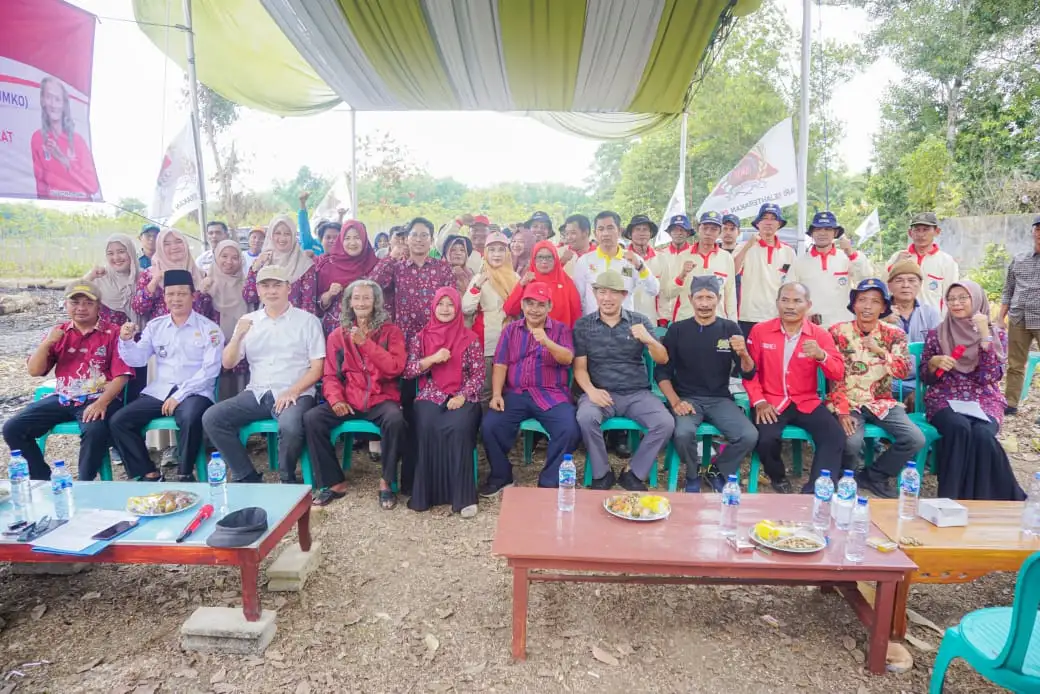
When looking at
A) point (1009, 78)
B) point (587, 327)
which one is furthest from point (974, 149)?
point (587, 327)

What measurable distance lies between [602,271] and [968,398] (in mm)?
2755

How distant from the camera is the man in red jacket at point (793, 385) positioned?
4.12m

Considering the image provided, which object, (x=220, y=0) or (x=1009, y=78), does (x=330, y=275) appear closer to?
(x=220, y=0)

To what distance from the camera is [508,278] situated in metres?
4.96

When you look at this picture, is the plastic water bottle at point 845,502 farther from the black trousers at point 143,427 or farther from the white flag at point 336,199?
the white flag at point 336,199

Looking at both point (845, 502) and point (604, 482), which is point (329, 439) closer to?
point (604, 482)

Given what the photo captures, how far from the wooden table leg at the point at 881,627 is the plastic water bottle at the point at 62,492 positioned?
365cm

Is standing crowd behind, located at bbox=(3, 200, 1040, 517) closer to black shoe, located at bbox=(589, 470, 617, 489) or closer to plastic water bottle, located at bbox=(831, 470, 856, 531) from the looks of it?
black shoe, located at bbox=(589, 470, 617, 489)

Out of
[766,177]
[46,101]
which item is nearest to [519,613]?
[46,101]

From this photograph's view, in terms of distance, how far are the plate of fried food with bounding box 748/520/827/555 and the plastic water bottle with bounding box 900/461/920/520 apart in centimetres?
61

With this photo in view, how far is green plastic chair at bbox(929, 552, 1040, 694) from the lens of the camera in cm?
182

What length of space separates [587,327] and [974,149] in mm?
16758

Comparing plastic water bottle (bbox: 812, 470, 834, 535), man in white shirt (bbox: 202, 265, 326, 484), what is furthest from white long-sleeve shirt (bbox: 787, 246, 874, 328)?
man in white shirt (bbox: 202, 265, 326, 484)

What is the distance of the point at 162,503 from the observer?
9.84 feet
